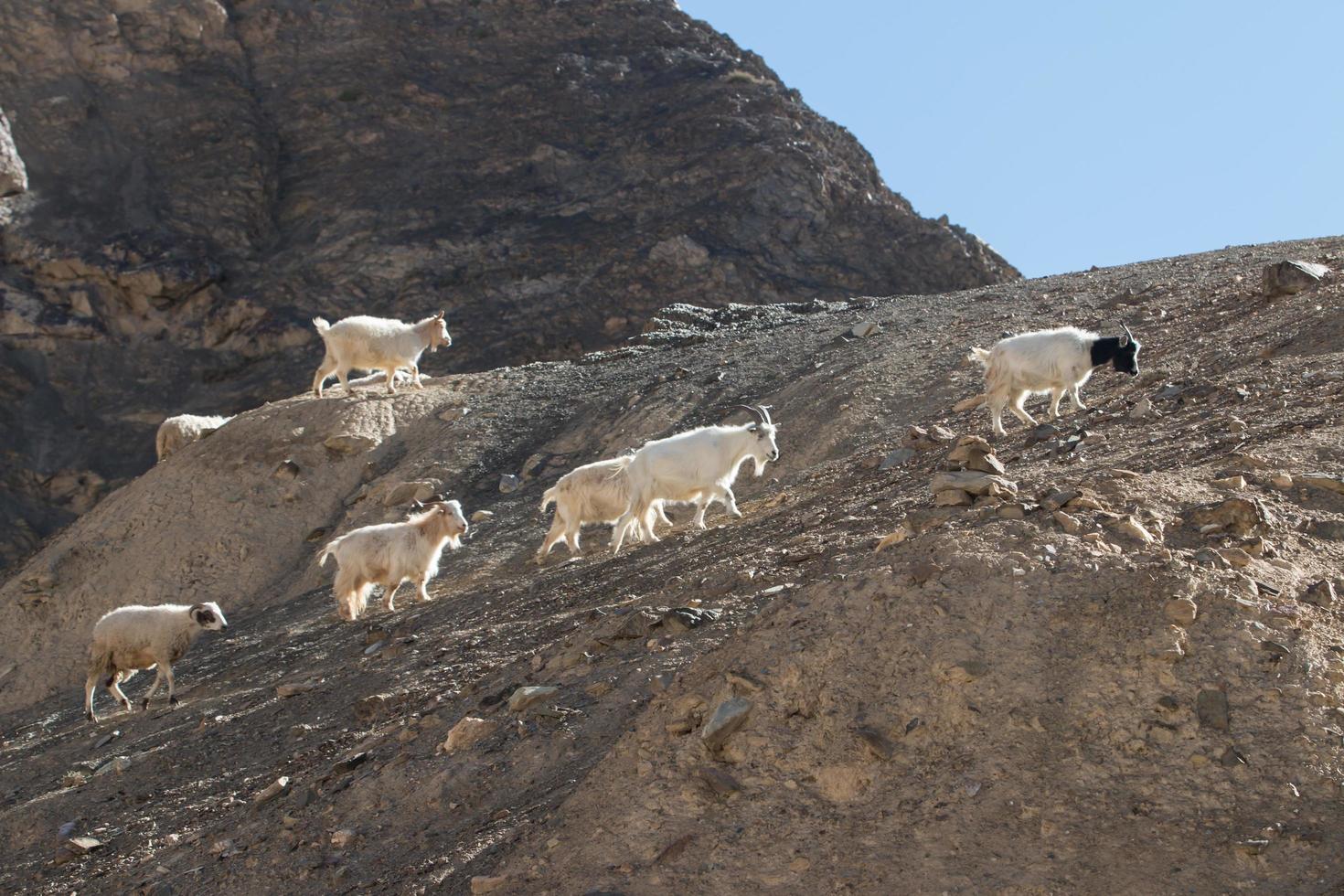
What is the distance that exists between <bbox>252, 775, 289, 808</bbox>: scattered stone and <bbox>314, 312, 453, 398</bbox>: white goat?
13767 mm

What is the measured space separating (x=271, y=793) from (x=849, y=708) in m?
4.55

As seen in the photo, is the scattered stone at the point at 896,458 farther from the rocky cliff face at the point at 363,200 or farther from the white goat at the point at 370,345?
the rocky cliff face at the point at 363,200

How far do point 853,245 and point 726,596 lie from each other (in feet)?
127

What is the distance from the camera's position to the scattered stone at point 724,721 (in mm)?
8195

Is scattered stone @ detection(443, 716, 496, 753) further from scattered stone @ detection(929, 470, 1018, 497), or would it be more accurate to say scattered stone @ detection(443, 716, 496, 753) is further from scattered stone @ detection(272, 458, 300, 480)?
scattered stone @ detection(272, 458, 300, 480)

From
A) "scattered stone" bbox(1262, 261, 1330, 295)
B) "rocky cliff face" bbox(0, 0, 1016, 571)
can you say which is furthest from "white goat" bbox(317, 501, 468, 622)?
"rocky cliff face" bbox(0, 0, 1016, 571)

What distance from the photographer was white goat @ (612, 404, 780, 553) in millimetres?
15352

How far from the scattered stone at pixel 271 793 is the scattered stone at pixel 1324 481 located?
25.0 ft

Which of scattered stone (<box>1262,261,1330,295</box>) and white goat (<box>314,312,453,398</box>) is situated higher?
scattered stone (<box>1262,261,1330,295</box>)

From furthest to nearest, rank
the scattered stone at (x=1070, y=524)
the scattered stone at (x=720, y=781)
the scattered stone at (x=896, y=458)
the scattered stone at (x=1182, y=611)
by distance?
the scattered stone at (x=896, y=458) → the scattered stone at (x=1070, y=524) → the scattered stone at (x=1182, y=611) → the scattered stone at (x=720, y=781)

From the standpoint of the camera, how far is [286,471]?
22.6 metres

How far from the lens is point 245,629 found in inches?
727

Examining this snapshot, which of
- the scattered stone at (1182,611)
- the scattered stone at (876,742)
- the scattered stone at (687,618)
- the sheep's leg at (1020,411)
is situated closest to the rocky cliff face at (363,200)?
the sheep's leg at (1020,411)

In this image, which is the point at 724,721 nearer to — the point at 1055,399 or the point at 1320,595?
the point at 1320,595
